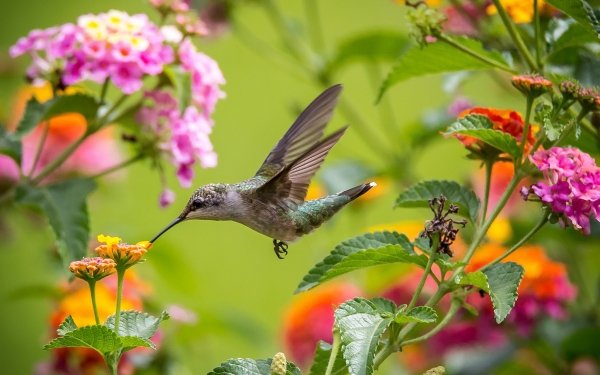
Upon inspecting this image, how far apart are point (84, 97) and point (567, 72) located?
0.83m

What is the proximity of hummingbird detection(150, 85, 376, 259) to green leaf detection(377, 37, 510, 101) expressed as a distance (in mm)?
127

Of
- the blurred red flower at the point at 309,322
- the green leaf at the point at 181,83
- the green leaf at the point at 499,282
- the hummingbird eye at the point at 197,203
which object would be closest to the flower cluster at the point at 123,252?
the hummingbird eye at the point at 197,203

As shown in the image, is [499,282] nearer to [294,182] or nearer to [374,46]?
[294,182]

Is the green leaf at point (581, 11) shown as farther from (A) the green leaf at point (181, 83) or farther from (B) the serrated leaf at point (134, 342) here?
(B) the serrated leaf at point (134, 342)

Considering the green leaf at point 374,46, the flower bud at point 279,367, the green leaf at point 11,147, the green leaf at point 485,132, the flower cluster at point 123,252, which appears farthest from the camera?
the green leaf at point 374,46

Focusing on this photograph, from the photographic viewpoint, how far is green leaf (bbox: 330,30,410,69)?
2.27m

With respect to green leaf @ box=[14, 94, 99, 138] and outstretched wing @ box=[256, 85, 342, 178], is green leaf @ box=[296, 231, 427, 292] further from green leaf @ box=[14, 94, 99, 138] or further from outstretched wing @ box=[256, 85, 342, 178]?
green leaf @ box=[14, 94, 99, 138]

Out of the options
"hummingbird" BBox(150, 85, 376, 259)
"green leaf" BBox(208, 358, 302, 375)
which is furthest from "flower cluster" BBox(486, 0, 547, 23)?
"green leaf" BBox(208, 358, 302, 375)

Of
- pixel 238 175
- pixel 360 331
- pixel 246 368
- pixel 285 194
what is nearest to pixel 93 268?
pixel 246 368

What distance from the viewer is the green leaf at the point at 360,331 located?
1.11 m

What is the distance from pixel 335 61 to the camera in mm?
2443

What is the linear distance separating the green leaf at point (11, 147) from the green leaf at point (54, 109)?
0.03m

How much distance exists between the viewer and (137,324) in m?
1.20

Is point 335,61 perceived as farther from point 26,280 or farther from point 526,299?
point 26,280
